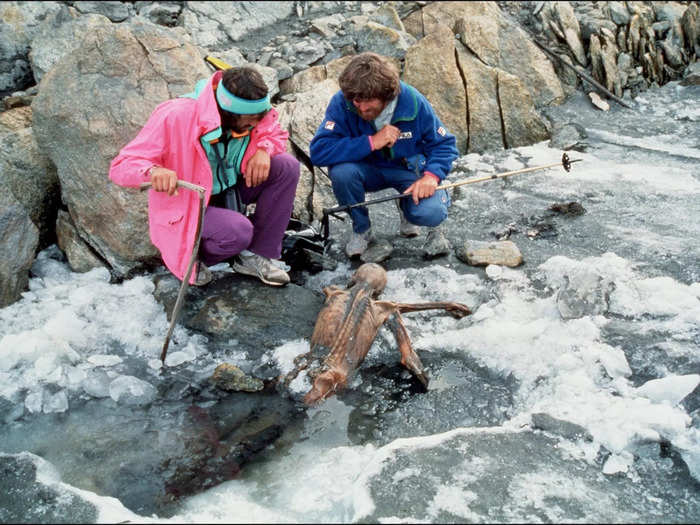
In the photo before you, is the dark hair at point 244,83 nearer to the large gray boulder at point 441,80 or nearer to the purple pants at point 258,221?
the purple pants at point 258,221

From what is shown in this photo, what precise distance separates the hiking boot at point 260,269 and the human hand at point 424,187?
4.03 feet

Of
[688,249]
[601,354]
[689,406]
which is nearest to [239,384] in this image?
[601,354]

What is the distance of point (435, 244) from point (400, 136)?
0.97 meters

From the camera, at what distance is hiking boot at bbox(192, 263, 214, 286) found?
4.57 meters

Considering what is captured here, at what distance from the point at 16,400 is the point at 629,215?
5.20 meters

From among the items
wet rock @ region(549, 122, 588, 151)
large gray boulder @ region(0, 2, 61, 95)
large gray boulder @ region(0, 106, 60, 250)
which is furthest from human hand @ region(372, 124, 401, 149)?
large gray boulder @ region(0, 2, 61, 95)

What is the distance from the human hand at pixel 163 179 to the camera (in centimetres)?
379

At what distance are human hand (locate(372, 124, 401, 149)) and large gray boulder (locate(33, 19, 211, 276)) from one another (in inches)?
75.5

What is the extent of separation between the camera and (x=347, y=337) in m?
3.92

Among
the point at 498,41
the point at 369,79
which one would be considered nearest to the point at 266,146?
the point at 369,79

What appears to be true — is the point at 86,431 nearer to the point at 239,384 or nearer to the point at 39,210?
the point at 239,384

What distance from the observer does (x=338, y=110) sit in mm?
4930

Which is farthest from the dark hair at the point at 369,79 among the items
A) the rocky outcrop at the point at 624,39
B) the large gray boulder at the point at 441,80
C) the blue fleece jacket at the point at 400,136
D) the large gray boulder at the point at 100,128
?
the rocky outcrop at the point at 624,39

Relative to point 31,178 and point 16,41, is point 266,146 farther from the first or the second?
point 16,41
